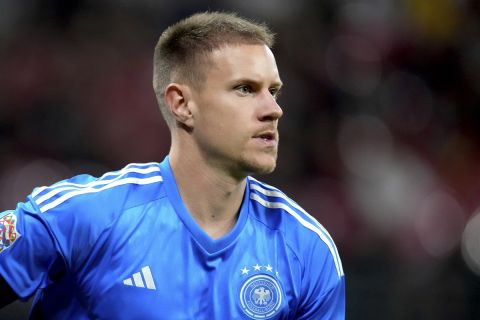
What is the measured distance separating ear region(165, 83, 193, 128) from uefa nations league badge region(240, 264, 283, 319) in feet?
2.22

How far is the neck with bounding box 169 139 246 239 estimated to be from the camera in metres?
3.54

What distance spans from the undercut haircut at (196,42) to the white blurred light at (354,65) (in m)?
4.26

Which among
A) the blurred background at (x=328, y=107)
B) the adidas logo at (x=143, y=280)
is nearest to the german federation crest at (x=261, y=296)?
the adidas logo at (x=143, y=280)

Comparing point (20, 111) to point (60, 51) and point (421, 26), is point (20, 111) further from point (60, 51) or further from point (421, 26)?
point (421, 26)

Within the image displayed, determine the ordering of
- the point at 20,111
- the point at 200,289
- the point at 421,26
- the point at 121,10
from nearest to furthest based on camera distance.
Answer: the point at 200,289 → the point at 20,111 → the point at 121,10 → the point at 421,26

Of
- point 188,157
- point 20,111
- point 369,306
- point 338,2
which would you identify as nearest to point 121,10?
point 20,111

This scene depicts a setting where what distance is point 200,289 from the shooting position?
11.0 feet

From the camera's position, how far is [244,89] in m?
3.46

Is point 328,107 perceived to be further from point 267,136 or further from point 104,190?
point 104,190

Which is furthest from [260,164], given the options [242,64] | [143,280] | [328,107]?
[328,107]

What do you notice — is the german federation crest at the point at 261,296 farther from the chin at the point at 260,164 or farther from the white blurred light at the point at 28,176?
the white blurred light at the point at 28,176

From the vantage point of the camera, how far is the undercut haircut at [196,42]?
3525 mm

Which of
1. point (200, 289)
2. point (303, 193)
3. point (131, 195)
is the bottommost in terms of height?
point (303, 193)

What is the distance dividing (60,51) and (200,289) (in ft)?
14.6
